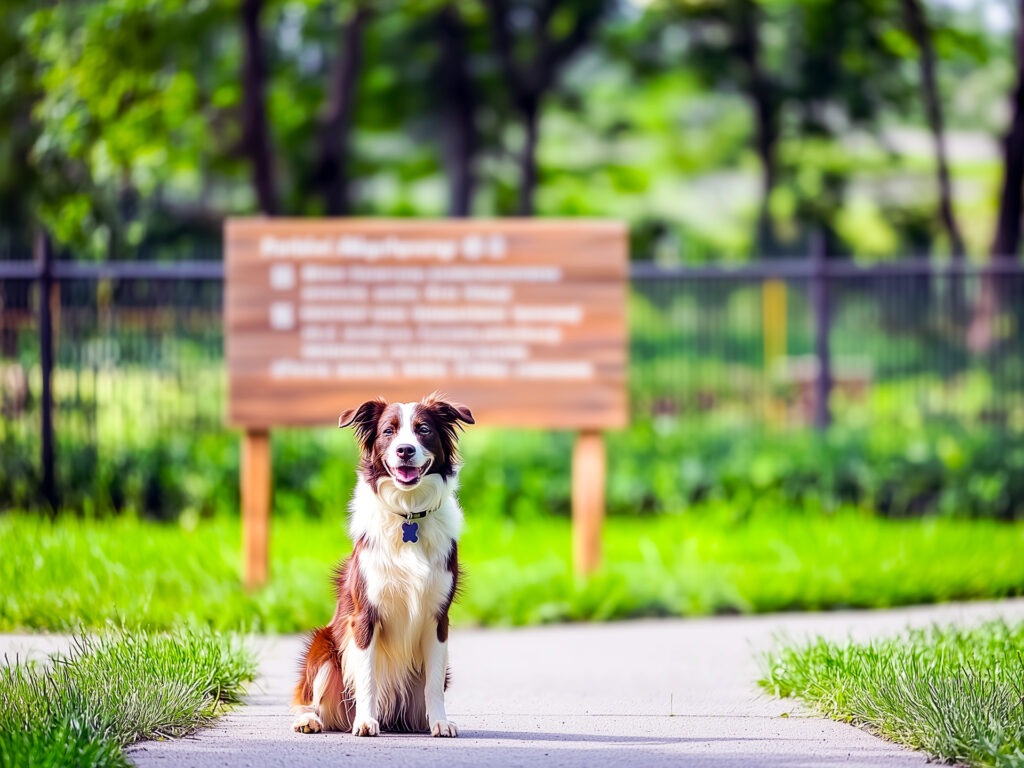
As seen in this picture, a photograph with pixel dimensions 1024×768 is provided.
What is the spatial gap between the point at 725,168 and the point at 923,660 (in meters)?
27.1

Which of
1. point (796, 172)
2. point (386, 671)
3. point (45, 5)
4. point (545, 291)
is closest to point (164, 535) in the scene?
point (545, 291)

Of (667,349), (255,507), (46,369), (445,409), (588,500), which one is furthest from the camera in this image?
(667,349)

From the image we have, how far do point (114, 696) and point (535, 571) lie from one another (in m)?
4.47

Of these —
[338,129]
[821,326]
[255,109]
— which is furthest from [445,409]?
[338,129]

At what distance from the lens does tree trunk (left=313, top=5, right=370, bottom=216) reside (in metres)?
19.5

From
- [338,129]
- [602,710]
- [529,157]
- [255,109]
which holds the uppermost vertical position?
[529,157]

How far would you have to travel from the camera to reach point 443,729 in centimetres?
565

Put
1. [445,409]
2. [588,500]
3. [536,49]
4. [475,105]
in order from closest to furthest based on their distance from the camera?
[445,409] < [588,500] < [475,105] < [536,49]

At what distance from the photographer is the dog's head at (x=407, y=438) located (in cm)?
552

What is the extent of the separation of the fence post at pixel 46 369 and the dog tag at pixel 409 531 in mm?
7189

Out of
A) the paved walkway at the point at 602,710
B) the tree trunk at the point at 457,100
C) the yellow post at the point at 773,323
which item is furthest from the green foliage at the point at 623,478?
the tree trunk at the point at 457,100

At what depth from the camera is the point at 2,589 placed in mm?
8531

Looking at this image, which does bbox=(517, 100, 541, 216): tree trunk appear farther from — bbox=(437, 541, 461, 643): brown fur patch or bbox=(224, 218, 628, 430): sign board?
bbox=(437, 541, 461, 643): brown fur patch

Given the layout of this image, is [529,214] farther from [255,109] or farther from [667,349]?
[667,349]
